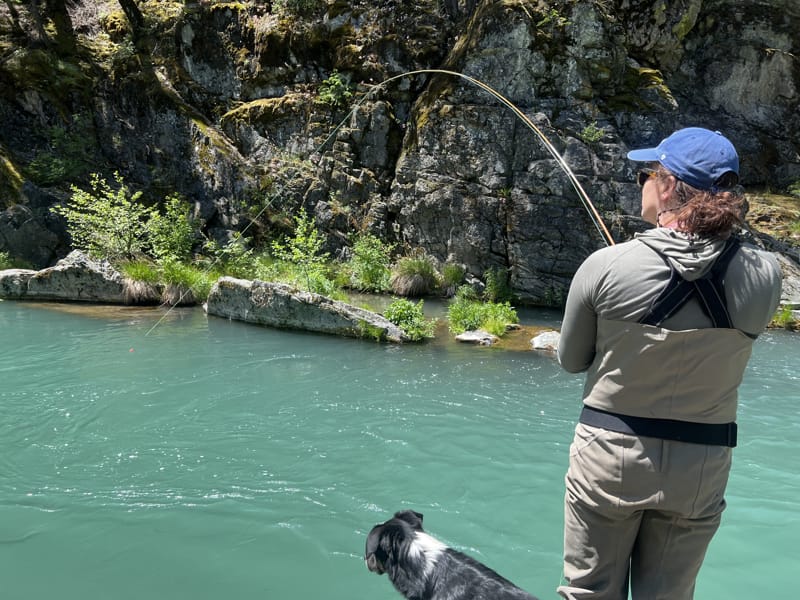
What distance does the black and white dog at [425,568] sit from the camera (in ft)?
7.78

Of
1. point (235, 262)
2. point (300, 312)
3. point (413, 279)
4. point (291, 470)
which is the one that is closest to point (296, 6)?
point (235, 262)

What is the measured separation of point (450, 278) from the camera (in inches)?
639

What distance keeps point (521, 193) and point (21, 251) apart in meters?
14.9

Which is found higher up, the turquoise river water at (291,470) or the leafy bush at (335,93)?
the leafy bush at (335,93)

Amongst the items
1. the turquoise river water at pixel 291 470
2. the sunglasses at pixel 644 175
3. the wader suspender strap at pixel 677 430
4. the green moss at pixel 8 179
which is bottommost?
the turquoise river water at pixel 291 470

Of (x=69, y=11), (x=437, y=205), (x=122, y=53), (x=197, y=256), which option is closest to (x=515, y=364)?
(x=437, y=205)

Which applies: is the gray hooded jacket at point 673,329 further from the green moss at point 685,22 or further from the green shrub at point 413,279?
the green moss at point 685,22

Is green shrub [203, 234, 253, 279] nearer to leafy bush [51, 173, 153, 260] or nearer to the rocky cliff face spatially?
leafy bush [51, 173, 153, 260]

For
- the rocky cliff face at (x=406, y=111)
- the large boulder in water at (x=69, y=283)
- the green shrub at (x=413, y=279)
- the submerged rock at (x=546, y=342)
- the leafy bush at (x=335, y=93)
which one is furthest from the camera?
the leafy bush at (x=335, y=93)

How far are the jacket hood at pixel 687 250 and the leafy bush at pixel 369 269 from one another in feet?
47.2

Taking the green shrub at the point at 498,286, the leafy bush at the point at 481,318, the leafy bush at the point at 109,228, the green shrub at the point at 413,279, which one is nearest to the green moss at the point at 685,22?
the green shrub at the point at 498,286

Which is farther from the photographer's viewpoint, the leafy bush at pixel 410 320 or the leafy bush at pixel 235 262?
the leafy bush at pixel 235 262

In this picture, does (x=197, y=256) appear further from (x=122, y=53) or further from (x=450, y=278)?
(x=122, y=53)

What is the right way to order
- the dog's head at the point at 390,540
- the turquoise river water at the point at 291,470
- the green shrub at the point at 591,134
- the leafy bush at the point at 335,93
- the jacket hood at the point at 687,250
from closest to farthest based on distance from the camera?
1. the jacket hood at the point at 687,250
2. the dog's head at the point at 390,540
3. the turquoise river water at the point at 291,470
4. the green shrub at the point at 591,134
5. the leafy bush at the point at 335,93
